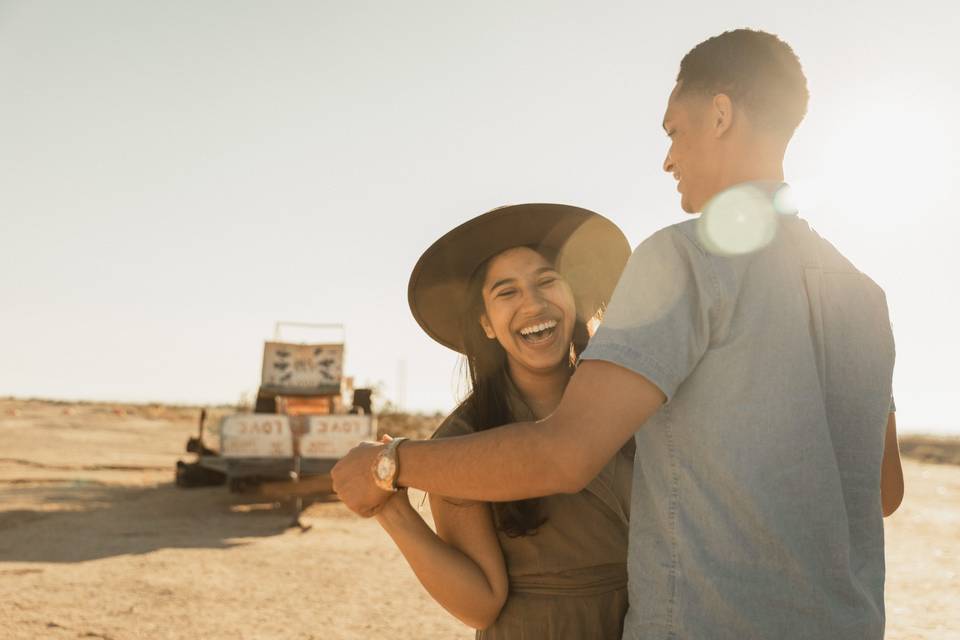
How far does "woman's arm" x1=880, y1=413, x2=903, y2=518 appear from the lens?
6.16ft

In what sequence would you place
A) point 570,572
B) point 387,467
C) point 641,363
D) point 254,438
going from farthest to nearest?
point 254,438, point 570,572, point 387,467, point 641,363

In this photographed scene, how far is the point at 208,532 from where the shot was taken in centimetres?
942

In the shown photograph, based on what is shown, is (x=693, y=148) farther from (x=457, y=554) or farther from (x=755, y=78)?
(x=457, y=554)

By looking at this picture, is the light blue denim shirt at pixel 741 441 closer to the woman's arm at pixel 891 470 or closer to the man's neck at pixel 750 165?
the man's neck at pixel 750 165

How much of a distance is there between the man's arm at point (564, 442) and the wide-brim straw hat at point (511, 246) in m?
1.19

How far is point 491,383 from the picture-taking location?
2.50 metres

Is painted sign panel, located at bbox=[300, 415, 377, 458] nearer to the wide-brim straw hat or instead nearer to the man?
the wide-brim straw hat

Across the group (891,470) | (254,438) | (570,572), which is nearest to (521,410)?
(570,572)

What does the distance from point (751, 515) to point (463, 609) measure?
37.8 inches

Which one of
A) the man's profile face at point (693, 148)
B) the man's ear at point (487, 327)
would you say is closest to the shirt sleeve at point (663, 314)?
the man's profile face at point (693, 148)

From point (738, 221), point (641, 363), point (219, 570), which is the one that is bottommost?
point (219, 570)

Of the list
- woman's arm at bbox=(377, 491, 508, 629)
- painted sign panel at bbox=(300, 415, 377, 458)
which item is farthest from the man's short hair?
painted sign panel at bbox=(300, 415, 377, 458)

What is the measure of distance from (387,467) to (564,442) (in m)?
0.65

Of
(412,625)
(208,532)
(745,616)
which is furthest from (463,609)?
(208,532)
